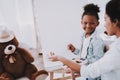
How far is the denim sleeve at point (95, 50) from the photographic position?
1.40 meters

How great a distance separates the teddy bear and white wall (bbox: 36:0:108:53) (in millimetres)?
796

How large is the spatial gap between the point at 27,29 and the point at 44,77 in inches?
39.3

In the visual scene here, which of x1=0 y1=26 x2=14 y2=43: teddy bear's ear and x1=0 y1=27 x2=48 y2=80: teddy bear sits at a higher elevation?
x1=0 y1=26 x2=14 y2=43: teddy bear's ear

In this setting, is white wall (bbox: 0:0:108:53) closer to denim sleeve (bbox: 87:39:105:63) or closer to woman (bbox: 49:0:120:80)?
denim sleeve (bbox: 87:39:105:63)

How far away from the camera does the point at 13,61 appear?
183cm

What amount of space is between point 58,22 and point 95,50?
137 centimetres

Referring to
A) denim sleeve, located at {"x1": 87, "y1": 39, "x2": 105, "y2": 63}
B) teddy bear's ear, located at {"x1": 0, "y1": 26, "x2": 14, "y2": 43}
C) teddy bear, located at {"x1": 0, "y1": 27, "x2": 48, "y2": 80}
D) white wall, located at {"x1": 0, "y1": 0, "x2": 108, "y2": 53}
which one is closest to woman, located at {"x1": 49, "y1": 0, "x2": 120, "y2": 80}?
denim sleeve, located at {"x1": 87, "y1": 39, "x2": 105, "y2": 63}

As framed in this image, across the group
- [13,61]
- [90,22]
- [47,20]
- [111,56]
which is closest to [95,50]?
[90,22]

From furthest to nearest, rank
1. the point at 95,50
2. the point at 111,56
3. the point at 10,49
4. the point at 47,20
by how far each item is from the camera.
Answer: the point at 47,20 < the point at 10,49 < the point at 95,50 < the point at 111,56

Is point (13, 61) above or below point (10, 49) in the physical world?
below

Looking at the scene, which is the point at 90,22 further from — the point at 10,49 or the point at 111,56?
the point at 10,49

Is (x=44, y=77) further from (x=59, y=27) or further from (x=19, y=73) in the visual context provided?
(x=59, y=27)

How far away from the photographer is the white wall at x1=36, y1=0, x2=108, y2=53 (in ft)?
8.68

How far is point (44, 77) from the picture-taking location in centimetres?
181
